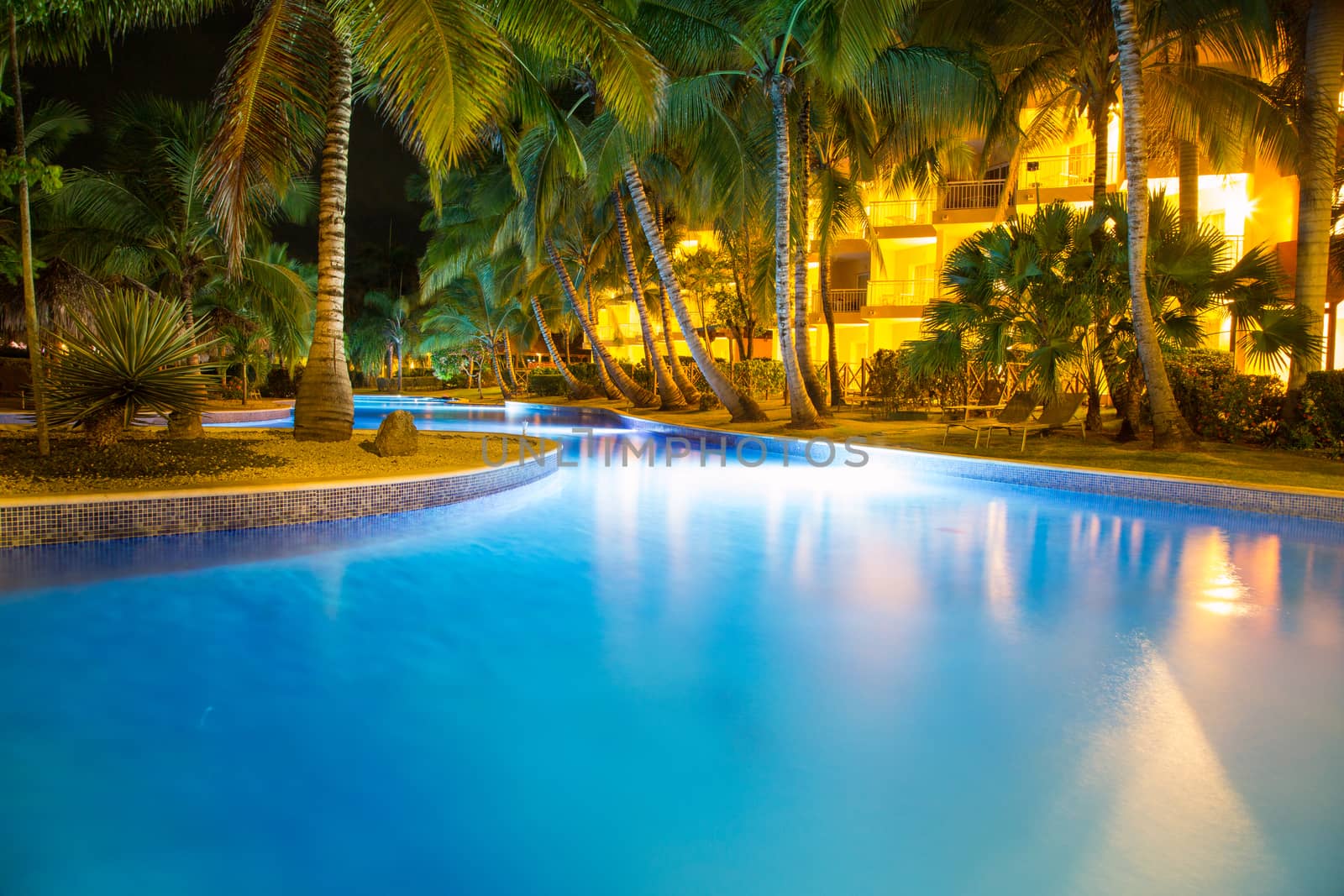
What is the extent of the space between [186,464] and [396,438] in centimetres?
249

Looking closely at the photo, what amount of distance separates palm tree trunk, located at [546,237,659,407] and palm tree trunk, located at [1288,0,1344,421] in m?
15.9

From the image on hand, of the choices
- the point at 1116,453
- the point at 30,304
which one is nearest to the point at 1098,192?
the point at 1116,453

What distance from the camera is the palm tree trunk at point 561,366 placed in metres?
28.9

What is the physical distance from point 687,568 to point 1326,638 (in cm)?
408

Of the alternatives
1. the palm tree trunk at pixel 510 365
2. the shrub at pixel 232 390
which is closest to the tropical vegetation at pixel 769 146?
the shrub at pixel 232 390

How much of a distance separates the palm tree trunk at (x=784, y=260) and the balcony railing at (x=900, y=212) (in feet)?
34.1

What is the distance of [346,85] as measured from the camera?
10500 mm

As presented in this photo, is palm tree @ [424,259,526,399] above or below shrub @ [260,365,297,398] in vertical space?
above

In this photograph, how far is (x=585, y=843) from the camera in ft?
9.45

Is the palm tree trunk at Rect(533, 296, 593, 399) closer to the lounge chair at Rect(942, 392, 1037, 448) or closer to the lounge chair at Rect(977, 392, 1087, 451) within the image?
the lounge chair at Rect(942, 392, 1037, 448)

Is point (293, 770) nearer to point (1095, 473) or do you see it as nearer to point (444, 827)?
point (444, 827)

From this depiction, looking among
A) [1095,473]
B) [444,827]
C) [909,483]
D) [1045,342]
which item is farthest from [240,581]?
[1045,342]

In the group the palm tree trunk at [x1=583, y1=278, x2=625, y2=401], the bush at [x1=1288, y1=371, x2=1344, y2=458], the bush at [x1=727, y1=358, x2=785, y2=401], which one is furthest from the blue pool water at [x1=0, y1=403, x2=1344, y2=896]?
the palm tree trunk at [x1=583, y1=278, x2=625, y2=401]

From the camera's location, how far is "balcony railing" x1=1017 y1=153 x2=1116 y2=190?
895 inches
